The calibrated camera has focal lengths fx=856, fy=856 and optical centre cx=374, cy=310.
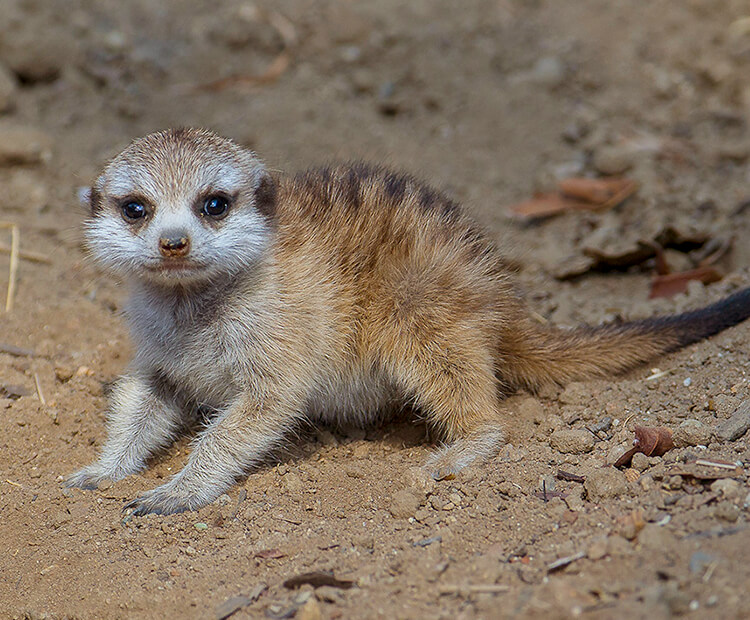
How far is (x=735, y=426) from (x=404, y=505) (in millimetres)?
1381

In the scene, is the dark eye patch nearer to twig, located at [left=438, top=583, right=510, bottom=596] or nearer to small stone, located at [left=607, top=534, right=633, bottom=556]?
twig, located at [left=438, top=583, right=510, bottom=596]

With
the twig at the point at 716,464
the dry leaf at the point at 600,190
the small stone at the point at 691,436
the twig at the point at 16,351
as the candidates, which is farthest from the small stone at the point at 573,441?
the dry leaf at the point at 600,190

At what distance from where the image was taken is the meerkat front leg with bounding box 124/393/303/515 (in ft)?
12.2

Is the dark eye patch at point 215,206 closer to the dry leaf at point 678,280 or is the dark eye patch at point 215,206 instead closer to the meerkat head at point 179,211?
the meerkat head at point 179,211

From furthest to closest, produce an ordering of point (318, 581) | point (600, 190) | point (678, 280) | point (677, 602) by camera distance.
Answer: point (600, 190) → point (678, 280) → point (318, 581) → point (677, 602)

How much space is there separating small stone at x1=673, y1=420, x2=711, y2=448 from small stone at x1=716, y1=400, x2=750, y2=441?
5cm

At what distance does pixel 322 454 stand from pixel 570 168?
11.9ft

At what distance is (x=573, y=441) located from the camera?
12.3ft

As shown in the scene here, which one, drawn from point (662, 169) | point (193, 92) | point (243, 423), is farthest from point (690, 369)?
point (193, 92)

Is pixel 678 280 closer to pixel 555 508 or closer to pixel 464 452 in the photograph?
pixel 464 452

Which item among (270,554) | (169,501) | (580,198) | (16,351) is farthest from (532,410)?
(16,351)

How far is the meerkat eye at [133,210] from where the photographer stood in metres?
3.70

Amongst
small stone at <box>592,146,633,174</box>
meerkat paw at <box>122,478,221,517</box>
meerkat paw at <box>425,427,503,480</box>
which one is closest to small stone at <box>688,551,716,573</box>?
meerkat paw at <box>425,427,503,480</box>

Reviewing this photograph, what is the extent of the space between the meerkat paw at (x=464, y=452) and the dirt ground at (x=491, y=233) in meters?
0.12
